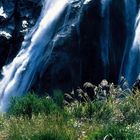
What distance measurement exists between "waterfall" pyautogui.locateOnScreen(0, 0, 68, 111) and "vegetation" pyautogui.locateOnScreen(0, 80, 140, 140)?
2.70 meters

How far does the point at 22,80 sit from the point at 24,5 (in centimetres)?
374

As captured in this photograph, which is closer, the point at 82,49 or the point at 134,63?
the point at 134,63

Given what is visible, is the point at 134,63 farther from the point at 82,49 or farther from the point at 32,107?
the point at 32,107

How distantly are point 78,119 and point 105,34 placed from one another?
16.4ft

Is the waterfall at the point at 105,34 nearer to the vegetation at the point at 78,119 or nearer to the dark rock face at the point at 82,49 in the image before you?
the dark rock face at the point at 82,49

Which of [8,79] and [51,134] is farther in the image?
[8,79]

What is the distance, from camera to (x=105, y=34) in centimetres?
1605

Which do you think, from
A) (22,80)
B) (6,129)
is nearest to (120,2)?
(22,80)

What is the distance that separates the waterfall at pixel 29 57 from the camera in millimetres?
16406

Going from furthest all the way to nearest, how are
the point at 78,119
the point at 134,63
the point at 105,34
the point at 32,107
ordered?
the point at 105,34 < the point at 134,63 < the point at 32,107 < the point at 78,119

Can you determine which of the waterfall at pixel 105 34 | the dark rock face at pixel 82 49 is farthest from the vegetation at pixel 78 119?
the waterfall at pixel 105 34

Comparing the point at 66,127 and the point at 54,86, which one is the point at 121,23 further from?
the point at 66,127

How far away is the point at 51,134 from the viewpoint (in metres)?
9.01

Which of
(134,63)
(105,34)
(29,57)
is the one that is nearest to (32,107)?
(134,63)
